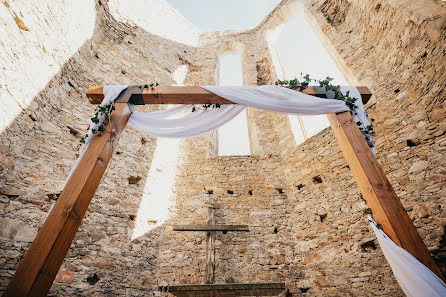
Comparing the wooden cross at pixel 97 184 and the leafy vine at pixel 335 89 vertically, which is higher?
the leafy vine at pixel 335 89

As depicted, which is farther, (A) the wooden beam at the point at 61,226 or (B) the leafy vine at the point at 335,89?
(B) the leafy vine at the point at 335,89

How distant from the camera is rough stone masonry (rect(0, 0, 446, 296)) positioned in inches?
115

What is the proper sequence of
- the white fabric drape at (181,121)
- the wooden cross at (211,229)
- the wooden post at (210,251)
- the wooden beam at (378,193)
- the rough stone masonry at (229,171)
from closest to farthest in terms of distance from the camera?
the wooden beam at (378,193)
the rough stone masonry at (229,171)
the white fabric drape at (181,121)
the wooden post at (210,251)
the wooden cross at (211,229)

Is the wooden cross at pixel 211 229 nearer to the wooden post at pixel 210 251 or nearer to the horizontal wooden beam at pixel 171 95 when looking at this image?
the wooden post at pixel 210 251

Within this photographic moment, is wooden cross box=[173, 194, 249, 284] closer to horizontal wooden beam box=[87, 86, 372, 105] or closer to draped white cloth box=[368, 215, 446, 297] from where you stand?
horizontal wooden beam box=[87, 86, 372, 105]

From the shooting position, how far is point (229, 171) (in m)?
5.09

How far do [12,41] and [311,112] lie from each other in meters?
4.24

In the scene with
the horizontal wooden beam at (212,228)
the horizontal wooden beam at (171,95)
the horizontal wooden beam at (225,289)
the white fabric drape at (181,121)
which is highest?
the horizontal wooden beam at (171,95)

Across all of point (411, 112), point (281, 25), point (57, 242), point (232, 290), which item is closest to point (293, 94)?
point (411, 112)

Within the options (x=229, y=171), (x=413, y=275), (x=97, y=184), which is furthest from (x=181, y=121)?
(x=413, y=275)

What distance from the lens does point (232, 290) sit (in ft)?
9.79

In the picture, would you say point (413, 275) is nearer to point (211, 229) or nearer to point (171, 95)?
point (211, 229)

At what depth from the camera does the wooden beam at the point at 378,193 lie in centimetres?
193

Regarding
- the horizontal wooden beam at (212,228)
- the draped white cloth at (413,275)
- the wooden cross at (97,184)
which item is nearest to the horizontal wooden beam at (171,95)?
the wooden cross at (97,184)
